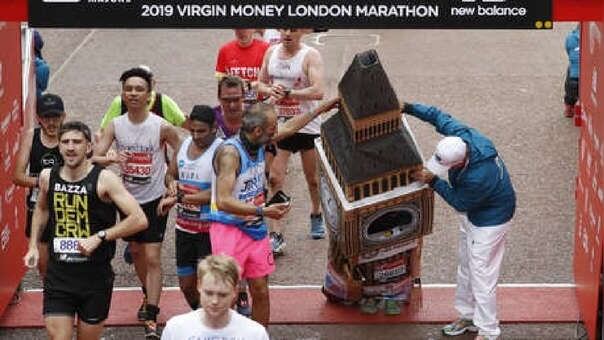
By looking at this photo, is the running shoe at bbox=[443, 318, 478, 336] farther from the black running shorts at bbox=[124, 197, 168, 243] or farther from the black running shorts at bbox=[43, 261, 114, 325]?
the black running shorts at bbox=[43, 261, 114, 325]

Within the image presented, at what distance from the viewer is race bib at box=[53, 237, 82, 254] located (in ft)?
28.8

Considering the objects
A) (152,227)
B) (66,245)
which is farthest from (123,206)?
(152,227)

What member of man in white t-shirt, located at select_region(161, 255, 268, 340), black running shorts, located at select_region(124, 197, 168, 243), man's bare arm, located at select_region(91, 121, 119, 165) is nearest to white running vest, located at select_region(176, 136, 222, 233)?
black running shorts, located at select_region(124, 197, 168, 243)

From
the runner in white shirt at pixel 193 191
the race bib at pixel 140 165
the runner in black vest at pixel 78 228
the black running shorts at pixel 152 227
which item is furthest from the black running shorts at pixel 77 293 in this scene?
the race bib at pixel 140 165

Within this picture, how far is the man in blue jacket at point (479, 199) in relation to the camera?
953 cm

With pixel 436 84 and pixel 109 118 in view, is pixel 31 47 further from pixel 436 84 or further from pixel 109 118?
pixel 436 84

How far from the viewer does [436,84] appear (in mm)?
17375

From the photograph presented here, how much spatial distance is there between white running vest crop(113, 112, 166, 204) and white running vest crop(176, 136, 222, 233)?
330 millimetres

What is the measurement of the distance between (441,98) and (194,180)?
7.24 m

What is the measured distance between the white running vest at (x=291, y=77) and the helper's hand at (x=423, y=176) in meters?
1.94

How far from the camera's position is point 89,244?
8641 millimetres

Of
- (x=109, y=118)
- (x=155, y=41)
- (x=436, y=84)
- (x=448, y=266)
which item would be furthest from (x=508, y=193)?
(x=155, y=41)

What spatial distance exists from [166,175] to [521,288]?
2.84 m

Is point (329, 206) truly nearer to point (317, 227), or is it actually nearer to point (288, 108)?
point (288, 108)
